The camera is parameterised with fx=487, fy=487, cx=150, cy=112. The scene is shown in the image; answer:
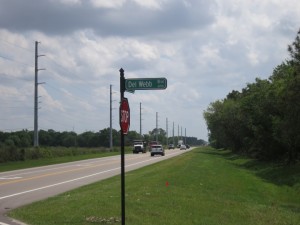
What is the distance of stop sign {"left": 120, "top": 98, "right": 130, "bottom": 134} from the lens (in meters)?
9.40

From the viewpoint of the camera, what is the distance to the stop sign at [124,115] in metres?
9.40

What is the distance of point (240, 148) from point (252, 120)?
30.6 m

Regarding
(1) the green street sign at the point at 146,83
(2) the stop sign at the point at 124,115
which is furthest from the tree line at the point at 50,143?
(2) the stop sign at the point at 124,115

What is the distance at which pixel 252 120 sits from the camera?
51375 mm

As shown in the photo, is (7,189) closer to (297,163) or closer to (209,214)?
(209,214)

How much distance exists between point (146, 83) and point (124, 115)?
1.02 metres

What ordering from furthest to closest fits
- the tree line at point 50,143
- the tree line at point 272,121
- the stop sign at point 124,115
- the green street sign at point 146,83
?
the tree line at point 50,143
the tree line at point 272,121
the green street sign at point 146,83
the stop sign at point 124,115

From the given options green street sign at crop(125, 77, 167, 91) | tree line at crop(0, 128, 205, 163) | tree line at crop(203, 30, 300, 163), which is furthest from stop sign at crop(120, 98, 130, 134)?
tree line at crop(0, 128, 205, 163)

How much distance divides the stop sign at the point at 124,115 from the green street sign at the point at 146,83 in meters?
0.53

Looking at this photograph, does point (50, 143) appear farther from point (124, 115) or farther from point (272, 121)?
A: point (124, 115)

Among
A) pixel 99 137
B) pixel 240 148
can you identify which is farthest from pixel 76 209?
pixel 99 137

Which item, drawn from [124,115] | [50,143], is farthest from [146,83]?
[50,143]

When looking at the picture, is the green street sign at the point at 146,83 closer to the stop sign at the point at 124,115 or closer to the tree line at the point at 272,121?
the stop sign at the point at 124,115

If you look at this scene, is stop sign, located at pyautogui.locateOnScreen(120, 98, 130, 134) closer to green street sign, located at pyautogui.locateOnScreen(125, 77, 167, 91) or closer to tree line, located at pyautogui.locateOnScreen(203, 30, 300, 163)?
green street sign, located at pyautogui.locateOnScreen(125, 77, 167, 91)
